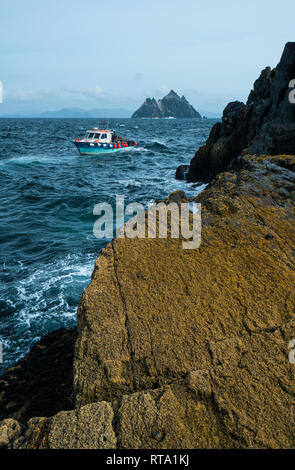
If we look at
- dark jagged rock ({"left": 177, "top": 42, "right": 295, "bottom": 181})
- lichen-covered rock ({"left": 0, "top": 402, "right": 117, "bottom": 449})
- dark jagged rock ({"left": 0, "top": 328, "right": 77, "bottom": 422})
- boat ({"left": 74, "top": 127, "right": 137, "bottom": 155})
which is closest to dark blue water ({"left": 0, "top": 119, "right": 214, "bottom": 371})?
dark jagged rock ({"left": 0, "top": 328, "right": 77, "bottom": 422})

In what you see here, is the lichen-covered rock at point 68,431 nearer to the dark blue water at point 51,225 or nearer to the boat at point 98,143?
the dark blue water at point 51,225

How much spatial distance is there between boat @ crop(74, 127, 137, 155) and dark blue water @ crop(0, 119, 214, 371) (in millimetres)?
2727

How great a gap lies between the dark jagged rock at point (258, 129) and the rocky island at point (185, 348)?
5.63 meters

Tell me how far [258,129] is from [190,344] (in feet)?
56.6

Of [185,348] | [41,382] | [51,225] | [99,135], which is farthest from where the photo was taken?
[99,135]

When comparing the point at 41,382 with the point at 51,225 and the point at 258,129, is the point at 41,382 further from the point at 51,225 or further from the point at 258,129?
the point at 258,129

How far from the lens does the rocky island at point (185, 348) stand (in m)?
2.66

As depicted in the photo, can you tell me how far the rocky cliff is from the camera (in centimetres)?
264

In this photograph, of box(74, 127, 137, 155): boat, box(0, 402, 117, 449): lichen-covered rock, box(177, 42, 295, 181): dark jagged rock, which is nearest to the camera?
box(0, 402, 117, 449): lichen-covered rock

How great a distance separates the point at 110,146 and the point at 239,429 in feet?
130

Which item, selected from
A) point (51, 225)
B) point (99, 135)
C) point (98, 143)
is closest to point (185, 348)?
point (51, 225)

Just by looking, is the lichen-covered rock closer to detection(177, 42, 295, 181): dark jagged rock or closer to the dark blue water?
the dark blue water

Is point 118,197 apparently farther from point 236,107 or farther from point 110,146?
point 110,146

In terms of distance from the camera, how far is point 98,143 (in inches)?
1518
